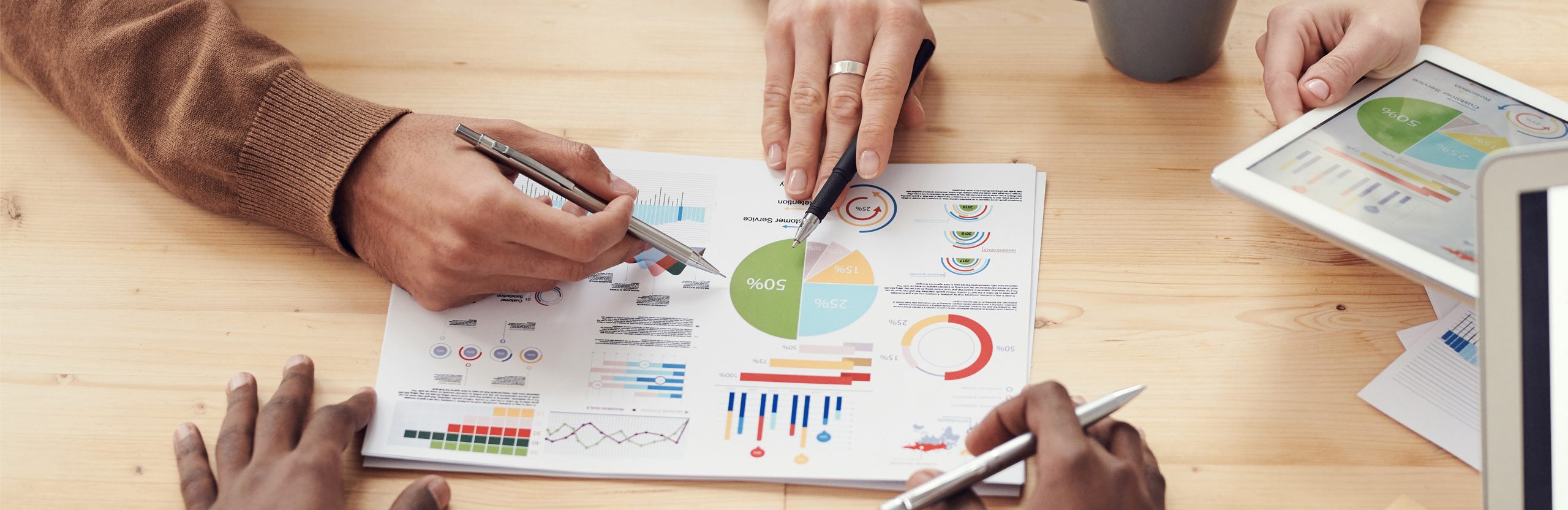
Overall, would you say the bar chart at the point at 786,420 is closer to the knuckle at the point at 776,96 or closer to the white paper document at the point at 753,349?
the white paper document at the point at 753,349

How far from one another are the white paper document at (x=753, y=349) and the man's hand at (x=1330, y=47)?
0.72ft

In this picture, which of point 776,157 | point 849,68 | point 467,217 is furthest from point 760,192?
point 467,217

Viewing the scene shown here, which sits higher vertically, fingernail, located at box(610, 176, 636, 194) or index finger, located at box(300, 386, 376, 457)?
fingernail, located at box(610, 176, 636, 194)

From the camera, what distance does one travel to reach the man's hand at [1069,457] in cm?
57

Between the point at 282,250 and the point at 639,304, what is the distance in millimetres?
338

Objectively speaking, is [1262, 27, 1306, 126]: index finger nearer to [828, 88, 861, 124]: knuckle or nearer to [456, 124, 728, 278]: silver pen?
[828, 88, 861, 124]: knuckle

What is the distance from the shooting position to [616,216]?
28.2 inches

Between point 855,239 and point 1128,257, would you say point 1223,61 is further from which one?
point 855,239

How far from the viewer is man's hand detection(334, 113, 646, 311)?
71 centimetres

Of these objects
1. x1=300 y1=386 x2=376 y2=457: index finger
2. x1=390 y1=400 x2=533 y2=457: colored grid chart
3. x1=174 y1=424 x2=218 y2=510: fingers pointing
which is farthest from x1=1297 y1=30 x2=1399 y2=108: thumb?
x1=174 y1=424 x2=218 y2=510: fingers pointing

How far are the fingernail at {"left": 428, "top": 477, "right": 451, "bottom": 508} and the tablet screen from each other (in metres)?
0.65

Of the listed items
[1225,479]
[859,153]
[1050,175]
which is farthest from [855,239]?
[1225,479]

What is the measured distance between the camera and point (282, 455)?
0.68 m

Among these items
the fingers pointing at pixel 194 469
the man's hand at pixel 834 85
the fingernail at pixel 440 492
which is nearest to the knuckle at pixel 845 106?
the man's hand at pixel 834 85
